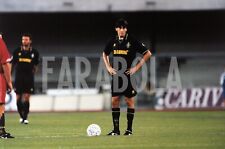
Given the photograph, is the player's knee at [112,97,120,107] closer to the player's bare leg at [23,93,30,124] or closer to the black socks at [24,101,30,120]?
the player's bare leg at [23,93,30,124]

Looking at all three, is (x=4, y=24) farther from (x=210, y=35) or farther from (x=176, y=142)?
(x=176, y=142)

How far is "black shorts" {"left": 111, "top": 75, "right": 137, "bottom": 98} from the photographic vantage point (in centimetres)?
1464

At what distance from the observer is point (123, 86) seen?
48.2 feet

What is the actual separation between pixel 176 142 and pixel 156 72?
22066 millimetres

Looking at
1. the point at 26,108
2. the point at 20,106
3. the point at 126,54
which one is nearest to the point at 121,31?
the point at 126,54

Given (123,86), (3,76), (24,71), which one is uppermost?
(24,71)

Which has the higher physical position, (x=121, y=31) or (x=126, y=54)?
(x=121, y=31)

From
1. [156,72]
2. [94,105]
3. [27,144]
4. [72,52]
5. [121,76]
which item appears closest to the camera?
[27,144]

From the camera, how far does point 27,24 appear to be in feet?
132

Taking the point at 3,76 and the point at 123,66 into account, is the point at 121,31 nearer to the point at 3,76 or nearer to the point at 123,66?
the point at 123,66

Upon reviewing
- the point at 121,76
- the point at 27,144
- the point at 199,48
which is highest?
the point at 199,48

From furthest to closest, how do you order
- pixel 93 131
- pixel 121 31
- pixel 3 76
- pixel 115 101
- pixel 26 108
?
pixel 26 108 < pixel 115 101 < pixel 93 131 < pixel 121 31 < pixel 3 76

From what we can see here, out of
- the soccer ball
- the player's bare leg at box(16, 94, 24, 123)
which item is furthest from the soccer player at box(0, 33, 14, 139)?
the player's bare leg at box(16, 94, 24, 123)

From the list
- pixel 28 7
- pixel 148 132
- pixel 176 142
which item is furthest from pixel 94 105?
pixel 176 142
